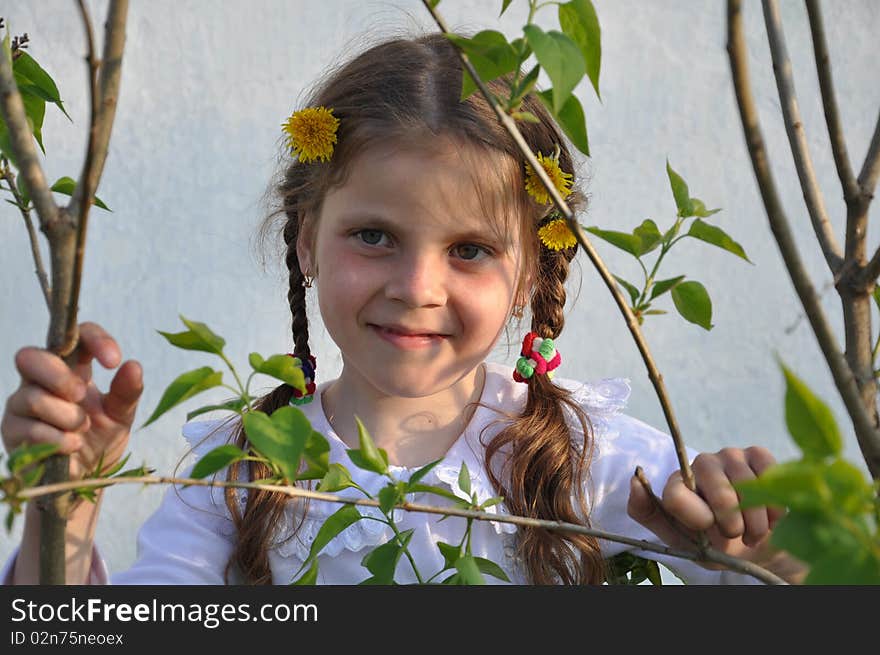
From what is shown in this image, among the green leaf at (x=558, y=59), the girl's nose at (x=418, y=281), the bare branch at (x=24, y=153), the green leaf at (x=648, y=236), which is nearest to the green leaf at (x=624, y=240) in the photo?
the green leaf at (x=648, y=236)

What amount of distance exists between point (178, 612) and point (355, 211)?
405mm

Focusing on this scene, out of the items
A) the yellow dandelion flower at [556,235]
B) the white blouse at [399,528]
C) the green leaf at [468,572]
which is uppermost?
the yellow dandelion flower at [556,235]

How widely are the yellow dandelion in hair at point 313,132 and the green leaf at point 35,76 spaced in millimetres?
291

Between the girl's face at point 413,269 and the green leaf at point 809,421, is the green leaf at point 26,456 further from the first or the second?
the girl's face at point 413,269

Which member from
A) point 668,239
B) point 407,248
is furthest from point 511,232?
point 668,239

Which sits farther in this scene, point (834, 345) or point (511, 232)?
point (511, 232)

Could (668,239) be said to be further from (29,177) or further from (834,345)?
(29,177)

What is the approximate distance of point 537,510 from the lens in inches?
33.4

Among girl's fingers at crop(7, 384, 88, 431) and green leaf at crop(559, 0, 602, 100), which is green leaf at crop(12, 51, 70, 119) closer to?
girl's fingers at crop(7, 384, 88, 431)

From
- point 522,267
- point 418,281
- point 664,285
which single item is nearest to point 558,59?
point 664,285

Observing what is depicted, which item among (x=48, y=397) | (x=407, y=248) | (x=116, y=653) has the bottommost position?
(x=116, y=653)

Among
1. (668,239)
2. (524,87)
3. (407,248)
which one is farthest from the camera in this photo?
(407,248)

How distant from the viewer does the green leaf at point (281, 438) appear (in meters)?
0.35

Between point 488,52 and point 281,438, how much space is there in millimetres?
148
